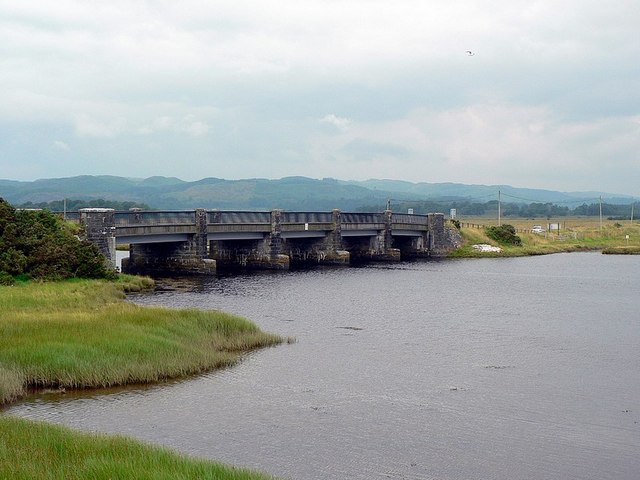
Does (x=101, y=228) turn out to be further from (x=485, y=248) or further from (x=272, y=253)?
(x=485, y=248)

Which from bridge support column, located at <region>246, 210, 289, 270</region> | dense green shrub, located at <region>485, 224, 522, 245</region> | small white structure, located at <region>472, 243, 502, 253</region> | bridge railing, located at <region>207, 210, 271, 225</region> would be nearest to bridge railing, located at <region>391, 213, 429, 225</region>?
small white structure, located at <region>472, 243, 502, 253</region>

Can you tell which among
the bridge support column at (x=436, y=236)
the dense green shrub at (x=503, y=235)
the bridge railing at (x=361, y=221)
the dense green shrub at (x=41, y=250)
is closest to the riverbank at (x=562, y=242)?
the dense green shrub at (x=503, y=235)

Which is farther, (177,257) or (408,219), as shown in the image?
(408,219)

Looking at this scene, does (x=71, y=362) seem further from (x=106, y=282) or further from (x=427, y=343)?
(x=106, y=282)

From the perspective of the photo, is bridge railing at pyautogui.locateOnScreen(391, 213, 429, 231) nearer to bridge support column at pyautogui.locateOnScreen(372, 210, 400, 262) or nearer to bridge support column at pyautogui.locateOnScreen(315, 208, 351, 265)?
bridge support column at pyautogui.locateOnScreen(372, 210, 400, 262)

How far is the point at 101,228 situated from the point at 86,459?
43776 mm

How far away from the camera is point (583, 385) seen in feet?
97.0

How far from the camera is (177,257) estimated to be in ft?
237

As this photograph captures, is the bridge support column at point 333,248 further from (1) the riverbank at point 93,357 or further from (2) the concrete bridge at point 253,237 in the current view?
(1) the riverbank at point 93,357

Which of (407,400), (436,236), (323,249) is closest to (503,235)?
(436,236)

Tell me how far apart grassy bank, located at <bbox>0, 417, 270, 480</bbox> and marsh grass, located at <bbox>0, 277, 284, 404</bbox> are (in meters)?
7.05

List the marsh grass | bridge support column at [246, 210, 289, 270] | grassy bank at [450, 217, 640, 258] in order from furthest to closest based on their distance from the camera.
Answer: grassy bank at [450, 217, 640, 258], bridge support column at [246, 210, 289, 270], the marsh grass

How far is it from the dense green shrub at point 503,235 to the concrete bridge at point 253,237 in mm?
10490

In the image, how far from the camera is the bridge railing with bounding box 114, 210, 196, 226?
62.6 meters
